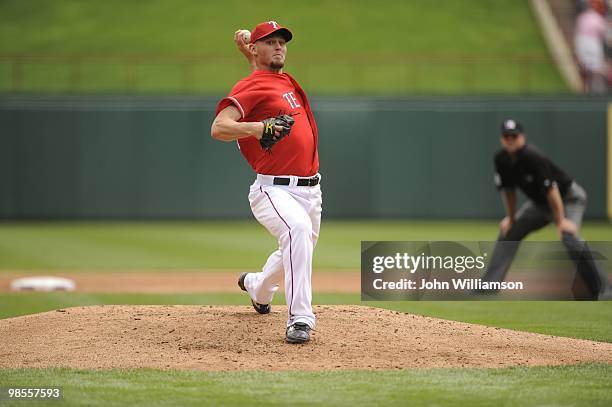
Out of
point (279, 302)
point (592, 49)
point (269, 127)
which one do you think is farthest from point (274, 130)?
point (592, 49)

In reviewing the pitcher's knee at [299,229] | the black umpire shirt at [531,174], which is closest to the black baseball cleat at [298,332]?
the pitcher's knee at [299,229]

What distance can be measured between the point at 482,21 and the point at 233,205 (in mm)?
14275

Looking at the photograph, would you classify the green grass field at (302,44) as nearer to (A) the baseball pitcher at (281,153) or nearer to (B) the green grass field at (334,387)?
(A) the baseball pitcher at (281,153)

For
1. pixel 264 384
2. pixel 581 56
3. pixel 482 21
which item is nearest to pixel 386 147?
pixel 581 56

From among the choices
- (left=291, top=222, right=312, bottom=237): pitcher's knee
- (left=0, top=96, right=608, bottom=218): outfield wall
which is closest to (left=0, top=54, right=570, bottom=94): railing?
(left=0, top=96, right=608, bottom=218): outfield wall

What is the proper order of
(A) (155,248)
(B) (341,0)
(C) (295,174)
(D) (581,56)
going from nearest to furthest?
(C) (295,174) → (A) (155,248) → (D) (581,56) → (B) (341,0)

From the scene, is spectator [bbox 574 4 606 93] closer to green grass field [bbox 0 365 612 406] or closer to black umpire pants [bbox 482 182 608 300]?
black umpire pants [bbox 482 182 608 300]

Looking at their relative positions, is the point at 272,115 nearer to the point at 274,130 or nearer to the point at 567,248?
the point at 274,130

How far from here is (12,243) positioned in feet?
60.6

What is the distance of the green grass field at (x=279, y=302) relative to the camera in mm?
5738

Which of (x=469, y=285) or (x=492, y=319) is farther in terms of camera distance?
(x=492, y=319)

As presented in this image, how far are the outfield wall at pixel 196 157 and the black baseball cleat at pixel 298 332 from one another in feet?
51.5

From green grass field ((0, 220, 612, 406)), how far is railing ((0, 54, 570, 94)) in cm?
622

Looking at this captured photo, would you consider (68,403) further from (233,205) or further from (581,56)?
(581,56)
